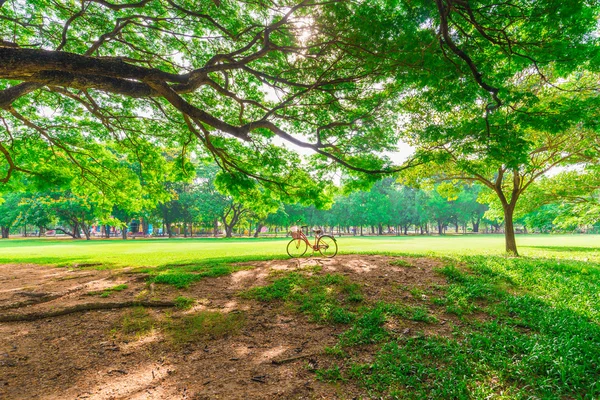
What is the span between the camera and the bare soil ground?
10.4ft

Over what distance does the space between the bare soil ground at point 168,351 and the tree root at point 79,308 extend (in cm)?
11

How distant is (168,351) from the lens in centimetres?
404

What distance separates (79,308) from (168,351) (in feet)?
9.22

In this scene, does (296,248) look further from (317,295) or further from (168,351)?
(168,351)

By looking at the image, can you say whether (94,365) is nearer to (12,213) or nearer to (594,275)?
(594,275)

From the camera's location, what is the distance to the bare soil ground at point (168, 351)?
318 cm

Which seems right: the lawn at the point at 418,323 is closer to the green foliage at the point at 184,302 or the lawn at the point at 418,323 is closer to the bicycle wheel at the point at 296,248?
the green foliage at the point at 184,302

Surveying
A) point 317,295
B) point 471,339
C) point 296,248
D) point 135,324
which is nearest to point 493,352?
point 471,339

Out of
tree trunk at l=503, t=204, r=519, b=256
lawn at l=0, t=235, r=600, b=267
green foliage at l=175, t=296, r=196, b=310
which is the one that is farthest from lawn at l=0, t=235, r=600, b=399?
tree trunk at l=503, t=204, r=519, b=256

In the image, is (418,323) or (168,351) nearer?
(168,351)

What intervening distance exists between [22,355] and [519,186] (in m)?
18.4

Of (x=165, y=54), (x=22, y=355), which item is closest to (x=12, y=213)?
(x=165, y=54)

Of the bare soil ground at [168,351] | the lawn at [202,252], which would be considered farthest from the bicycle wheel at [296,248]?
the bare soil ground at [168,351]

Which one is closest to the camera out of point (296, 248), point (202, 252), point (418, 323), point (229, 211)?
point (418, 323)
